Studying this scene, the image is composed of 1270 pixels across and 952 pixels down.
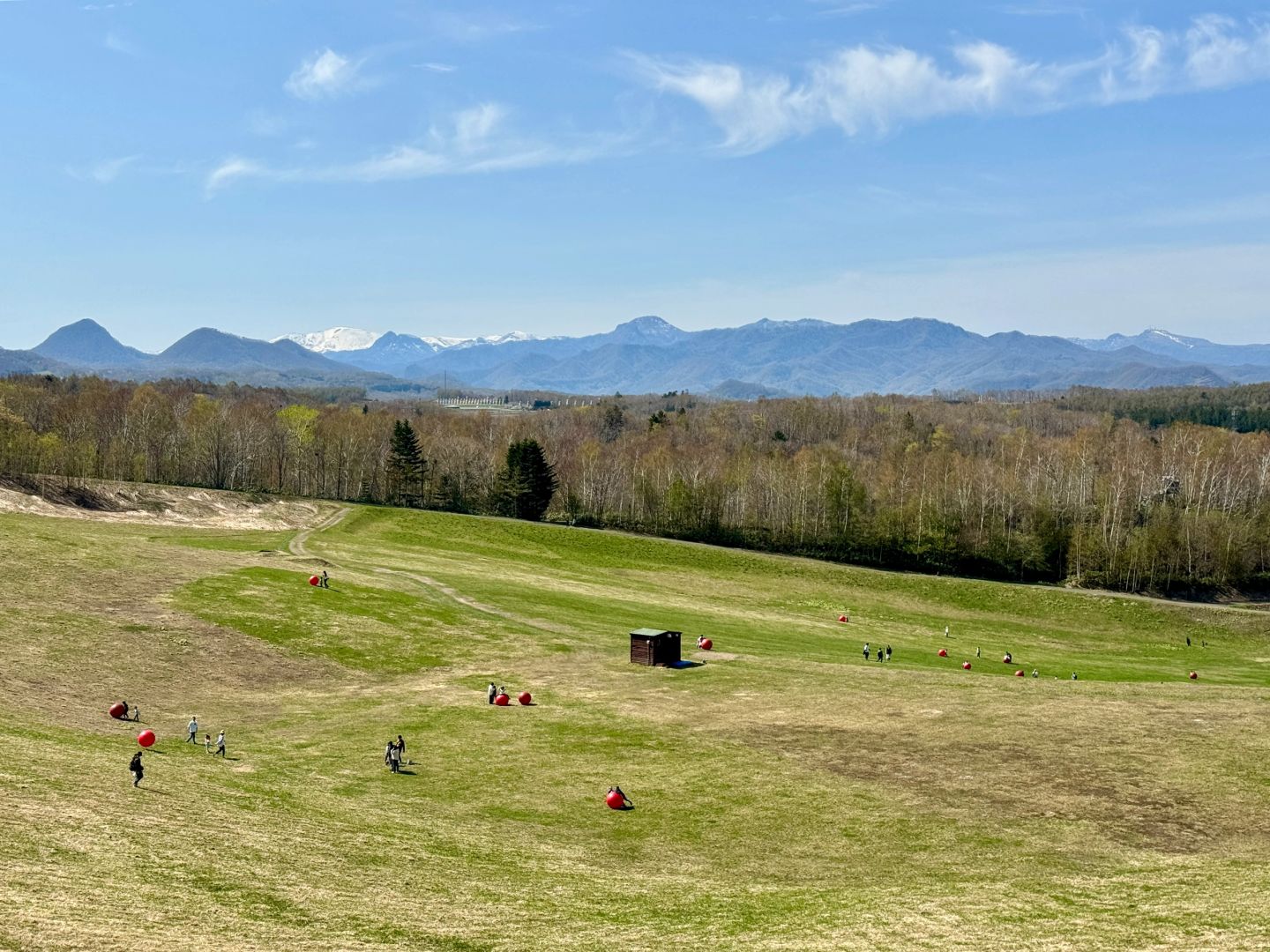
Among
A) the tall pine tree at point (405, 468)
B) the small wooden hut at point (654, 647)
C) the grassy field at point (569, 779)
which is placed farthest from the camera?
the tall pine tree at point (405, 468)

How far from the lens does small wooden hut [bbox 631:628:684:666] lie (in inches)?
2977

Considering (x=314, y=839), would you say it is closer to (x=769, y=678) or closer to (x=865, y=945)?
(x=865, y=945)

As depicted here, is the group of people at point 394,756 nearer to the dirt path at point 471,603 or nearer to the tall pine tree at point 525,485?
the dirt path at point 471,603

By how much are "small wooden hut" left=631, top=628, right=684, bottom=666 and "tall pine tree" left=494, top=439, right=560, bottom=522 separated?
91340mm

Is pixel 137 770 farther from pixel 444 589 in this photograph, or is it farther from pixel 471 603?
pixel 444 589

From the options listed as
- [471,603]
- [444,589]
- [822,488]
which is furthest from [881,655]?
[822,488]

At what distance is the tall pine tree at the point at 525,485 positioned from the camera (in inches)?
6590

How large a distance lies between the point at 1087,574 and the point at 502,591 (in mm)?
93087

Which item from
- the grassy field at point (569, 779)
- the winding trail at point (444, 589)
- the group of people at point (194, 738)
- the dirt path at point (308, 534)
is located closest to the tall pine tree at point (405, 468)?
the dirt path at point (308, 534)

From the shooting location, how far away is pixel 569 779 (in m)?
49.8

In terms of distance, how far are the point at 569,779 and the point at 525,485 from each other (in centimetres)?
11945

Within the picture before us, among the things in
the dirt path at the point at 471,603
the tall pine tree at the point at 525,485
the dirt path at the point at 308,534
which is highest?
the tall pine tree at the point at 525,485

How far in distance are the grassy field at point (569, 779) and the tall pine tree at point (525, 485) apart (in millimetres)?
64214

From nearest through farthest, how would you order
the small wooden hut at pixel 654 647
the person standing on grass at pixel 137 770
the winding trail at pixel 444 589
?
1. the person standing on grass at pixel 137 770
2. the small wooden hut at pixel 654 647
3. the winding trail at pixel 444 589
